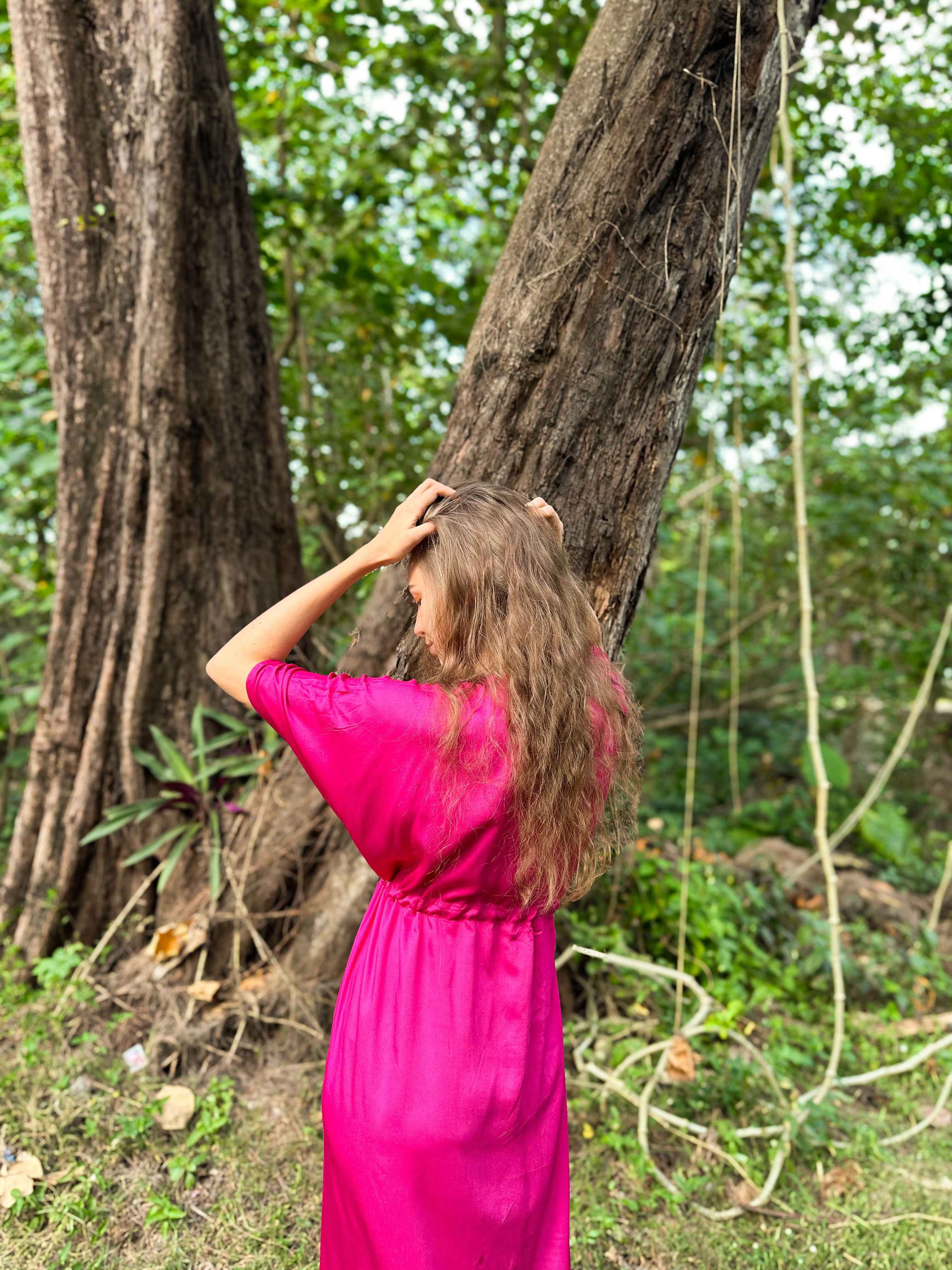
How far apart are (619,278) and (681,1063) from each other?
7.77ft

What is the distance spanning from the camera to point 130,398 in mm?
2719

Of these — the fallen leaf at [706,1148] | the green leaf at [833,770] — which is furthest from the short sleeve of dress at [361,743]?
the green leaf at [833,770]

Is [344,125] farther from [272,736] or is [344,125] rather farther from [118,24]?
[272,736]

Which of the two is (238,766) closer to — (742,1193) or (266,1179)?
(266,1179)

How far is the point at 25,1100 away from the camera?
2275mm

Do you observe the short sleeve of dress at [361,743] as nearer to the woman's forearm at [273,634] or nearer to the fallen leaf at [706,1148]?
the woman's forearm at [273,634]

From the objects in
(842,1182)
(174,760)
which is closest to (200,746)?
(174,760)

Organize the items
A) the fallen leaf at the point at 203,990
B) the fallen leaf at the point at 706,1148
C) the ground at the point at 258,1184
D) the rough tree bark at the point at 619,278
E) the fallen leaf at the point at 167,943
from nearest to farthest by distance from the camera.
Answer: the rough tree bark at the point at 619,278 < the ground at the point at 258,1184 < the fallen leaf at the point at 706,1148 < the fallen leaf at the point at 203,990 < the fallen leaf at the point at 167,943

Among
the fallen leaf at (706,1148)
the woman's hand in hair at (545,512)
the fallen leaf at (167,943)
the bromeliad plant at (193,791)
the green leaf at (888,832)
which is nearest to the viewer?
the woman's hand in hair at (545,512)

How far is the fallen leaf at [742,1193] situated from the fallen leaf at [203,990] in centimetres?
166

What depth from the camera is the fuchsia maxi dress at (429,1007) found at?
1.27 meters

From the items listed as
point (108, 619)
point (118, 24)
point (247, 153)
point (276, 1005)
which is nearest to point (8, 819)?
point (108, 619)

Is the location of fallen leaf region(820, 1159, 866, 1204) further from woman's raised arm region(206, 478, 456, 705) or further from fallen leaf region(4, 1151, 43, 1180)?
woman's raised arm region(206, 478, 456, 705)

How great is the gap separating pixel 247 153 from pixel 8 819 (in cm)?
432
